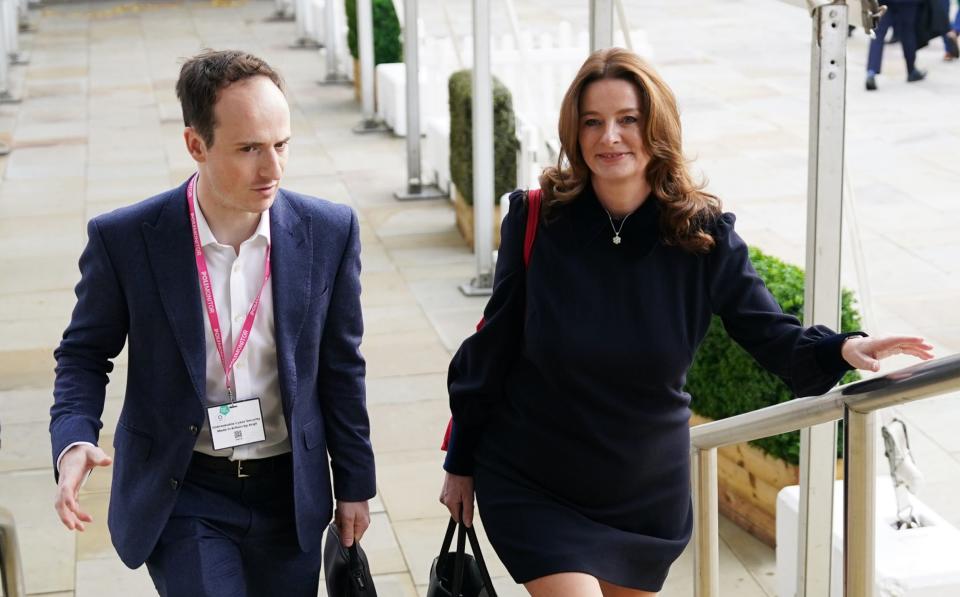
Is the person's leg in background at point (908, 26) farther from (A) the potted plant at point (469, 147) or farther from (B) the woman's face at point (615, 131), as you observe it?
(B) the woman's face at point (615, 131)

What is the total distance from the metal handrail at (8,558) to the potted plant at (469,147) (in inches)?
278

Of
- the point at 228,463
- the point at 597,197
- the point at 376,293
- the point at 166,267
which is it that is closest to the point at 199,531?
the point at 228,463

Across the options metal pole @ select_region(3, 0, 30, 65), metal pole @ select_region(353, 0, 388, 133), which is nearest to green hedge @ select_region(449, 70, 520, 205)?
metal pole @ select_region(353, 0, 388, 133)

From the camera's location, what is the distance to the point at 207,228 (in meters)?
3.12

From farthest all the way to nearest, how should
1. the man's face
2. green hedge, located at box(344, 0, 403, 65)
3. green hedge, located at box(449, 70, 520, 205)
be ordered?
green hedge, located at box(344, 0, 403, 65)
green hedge, located at box(449, 70, 520, 205)
the man's face

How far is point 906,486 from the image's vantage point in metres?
4.93

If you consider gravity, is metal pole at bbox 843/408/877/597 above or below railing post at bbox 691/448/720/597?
above

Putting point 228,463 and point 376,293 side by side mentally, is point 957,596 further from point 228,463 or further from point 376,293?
point 376,293

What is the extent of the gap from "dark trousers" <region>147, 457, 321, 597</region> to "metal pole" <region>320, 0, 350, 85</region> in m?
14.4

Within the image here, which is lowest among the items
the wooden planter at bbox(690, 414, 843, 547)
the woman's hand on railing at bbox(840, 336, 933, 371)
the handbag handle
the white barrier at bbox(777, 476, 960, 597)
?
the wooden planter at bbox(690, 414, 843, 547)

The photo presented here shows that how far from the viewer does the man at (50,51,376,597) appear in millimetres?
2998

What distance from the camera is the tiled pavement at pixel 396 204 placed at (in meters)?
6.27

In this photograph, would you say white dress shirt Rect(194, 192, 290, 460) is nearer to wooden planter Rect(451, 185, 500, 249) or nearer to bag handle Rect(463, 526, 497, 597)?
bag handle Rect(463, 526, 497, 597)

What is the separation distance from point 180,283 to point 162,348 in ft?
0.48
